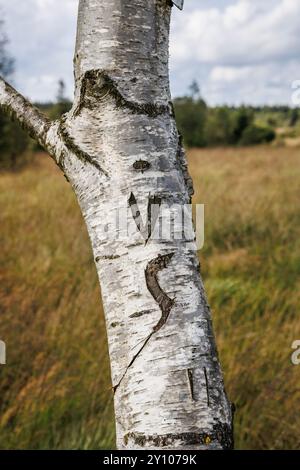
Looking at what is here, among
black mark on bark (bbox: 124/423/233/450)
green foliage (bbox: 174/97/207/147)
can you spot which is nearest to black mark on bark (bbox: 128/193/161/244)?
black mark on bark (bbox: 124/423/233/450)

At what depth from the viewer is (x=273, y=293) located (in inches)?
143

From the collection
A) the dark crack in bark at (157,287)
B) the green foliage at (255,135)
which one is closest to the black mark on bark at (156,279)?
the dark crack in bark at (157,287)

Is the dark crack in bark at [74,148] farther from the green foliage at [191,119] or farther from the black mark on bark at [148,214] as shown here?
the green foliage at [191,119]

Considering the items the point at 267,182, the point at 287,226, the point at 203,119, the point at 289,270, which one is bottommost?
the point at 289,270

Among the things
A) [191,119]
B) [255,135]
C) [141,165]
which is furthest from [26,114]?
[255,135]

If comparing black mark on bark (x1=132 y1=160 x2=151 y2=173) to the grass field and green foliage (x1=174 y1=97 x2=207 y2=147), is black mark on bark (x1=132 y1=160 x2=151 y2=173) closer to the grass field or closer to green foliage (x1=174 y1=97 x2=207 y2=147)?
the grass field

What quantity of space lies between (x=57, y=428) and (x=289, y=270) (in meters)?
2.44

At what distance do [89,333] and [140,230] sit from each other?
2.19 m

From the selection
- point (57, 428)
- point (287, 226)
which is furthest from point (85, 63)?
point (287, 226)

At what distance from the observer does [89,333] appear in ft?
9.41

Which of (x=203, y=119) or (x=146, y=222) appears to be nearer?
(x=146, y=222)

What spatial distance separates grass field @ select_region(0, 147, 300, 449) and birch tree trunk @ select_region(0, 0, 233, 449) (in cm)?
163
